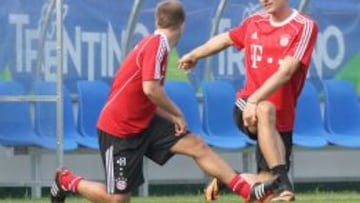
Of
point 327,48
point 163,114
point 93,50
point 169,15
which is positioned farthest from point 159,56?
point 327,48

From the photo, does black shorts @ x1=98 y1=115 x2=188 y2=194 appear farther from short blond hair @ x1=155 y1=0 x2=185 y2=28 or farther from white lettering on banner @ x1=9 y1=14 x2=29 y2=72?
white lettering on banner @ x1=9 y1=14 x2=29 y2=72

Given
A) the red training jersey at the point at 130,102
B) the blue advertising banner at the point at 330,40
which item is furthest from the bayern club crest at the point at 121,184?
the blue advertising banner at the point at 330,40

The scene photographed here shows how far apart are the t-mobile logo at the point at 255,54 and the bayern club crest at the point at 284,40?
17 centimetres

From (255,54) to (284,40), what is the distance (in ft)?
0.83

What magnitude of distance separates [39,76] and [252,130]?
5155mm

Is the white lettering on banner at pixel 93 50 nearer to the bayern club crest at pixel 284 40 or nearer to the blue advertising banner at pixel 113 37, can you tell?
the blue advertising banner at pixel 113 37

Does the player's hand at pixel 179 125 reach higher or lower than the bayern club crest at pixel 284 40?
lower

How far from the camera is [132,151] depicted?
9.08 meters

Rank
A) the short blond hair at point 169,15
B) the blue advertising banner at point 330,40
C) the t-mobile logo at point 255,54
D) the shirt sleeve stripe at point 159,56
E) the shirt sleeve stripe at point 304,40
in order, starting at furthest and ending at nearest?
the blue advertising banner at point 330,40, the t-mobile logo at point 255,54, the shirt sleeve stripe at point 304,40, the short blond hair at point 169,15, the shirt sleeve stripe at point 159,56

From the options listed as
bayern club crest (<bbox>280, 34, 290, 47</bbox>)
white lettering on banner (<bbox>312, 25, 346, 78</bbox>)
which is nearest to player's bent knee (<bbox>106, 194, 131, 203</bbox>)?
bayern club crest (<bbox>280, 34, 290, 47</bbox>)

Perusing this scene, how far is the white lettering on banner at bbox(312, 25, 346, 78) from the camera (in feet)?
53.7

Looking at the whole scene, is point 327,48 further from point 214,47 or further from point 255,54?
point 255,54

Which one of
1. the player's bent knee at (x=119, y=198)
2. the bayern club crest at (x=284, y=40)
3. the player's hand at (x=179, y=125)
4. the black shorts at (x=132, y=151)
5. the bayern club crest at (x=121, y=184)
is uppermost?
the bayern club crest at (x=284, y=40)

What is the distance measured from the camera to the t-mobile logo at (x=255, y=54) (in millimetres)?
9375
